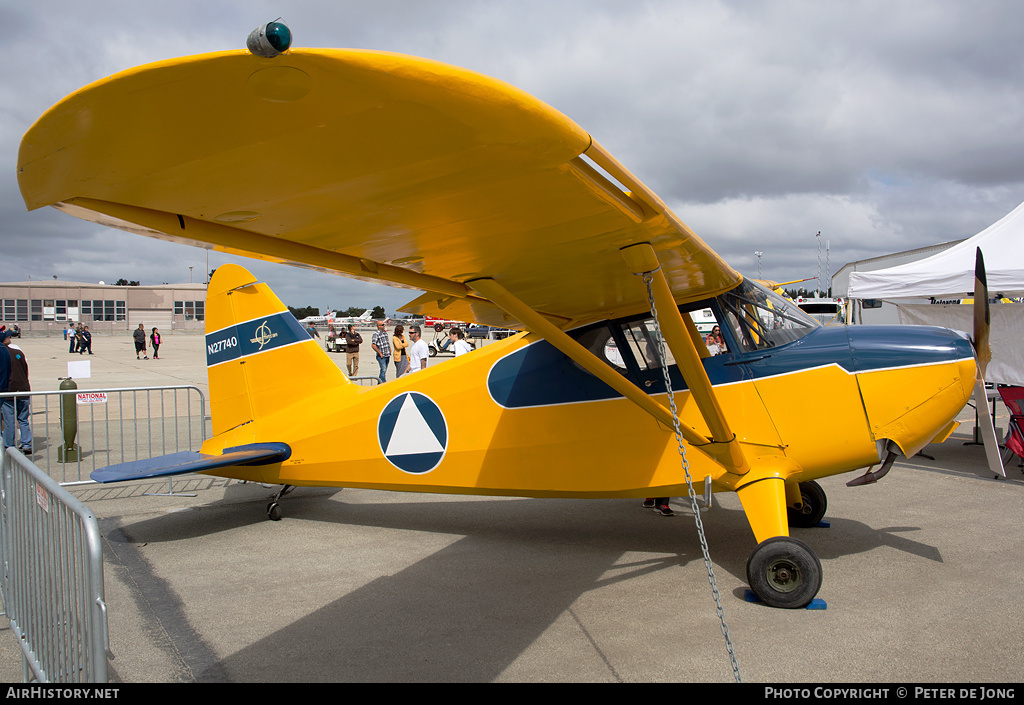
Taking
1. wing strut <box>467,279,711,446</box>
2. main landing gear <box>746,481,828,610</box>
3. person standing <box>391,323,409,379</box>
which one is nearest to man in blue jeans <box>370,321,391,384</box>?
person standing <box>391,323,409,379</box>

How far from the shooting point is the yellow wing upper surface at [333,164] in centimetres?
126

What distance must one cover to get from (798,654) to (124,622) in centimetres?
401

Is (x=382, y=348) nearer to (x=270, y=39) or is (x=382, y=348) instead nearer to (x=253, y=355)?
(x=253, y=355)

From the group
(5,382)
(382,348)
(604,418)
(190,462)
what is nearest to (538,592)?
(604,418)

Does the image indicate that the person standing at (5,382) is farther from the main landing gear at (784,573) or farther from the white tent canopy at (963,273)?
the white tent canopy at (963,273)

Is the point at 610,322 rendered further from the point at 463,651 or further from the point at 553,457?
the point at 463,651

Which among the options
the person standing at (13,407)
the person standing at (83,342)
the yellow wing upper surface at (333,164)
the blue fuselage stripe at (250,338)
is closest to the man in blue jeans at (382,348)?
the person standing at (13,407)

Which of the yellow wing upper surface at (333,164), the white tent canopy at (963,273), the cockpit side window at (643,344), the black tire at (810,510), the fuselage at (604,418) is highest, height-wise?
the white tent canopy at (963,273)

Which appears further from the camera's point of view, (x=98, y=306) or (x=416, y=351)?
(x=98, y=306)

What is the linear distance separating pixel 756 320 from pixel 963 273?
6747 millimetres

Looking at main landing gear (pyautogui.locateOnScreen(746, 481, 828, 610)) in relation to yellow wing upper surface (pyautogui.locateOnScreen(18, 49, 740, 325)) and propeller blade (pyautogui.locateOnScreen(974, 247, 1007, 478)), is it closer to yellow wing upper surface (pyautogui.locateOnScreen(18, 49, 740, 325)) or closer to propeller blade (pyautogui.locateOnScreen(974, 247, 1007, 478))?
propeller blade (pyautogui.locateOnScreen(974, 247, 1007, 478))

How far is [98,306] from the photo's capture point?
7494cm

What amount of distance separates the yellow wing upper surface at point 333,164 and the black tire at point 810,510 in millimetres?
3720
